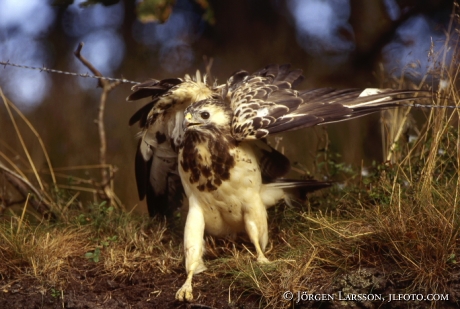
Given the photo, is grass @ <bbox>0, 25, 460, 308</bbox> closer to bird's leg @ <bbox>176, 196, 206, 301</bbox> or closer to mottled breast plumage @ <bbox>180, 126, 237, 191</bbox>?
bird's leg @ <bbox>176, 196, 206, 301</bbox>

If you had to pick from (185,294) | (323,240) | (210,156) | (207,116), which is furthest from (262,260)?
(207,116)

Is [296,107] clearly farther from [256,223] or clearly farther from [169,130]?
[169,130]

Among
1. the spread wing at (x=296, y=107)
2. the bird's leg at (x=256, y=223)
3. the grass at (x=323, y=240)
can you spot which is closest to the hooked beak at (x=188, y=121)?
the spread wing at (x=296, y=107)

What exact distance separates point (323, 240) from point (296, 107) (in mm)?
721

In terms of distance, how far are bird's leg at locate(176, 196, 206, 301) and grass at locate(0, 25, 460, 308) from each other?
0.09 metres

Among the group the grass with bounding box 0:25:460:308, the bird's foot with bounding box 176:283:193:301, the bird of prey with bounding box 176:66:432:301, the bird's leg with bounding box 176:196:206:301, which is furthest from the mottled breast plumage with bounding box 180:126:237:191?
the bird's foot with bounding box 176:283:193:301

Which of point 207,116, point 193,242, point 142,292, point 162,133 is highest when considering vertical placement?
point 207,116

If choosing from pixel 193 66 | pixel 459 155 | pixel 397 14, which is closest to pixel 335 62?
pixel 397 14

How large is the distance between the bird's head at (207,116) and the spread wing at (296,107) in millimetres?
53

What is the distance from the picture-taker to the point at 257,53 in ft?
18.4

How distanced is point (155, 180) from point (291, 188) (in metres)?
0.93

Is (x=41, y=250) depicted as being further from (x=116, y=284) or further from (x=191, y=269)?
(x=191, y=269)

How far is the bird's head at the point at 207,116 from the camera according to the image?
3279 millimetres

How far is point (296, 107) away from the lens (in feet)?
10.8
